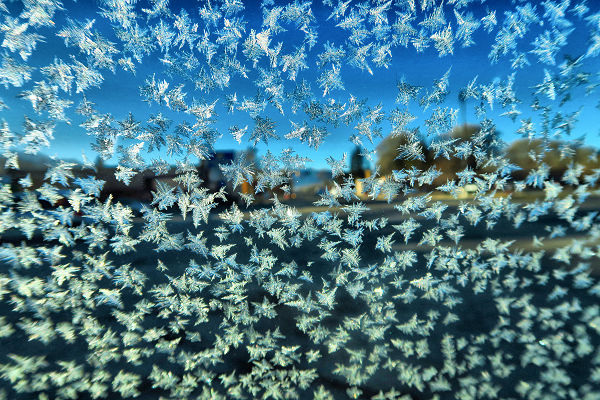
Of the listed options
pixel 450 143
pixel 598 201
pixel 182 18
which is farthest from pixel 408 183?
pixel 182 18

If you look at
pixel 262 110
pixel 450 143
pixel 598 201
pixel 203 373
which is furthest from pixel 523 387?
pixel 262 110

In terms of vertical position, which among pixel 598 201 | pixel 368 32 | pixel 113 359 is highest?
pixel 368 32

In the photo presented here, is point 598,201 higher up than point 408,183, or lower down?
lower down

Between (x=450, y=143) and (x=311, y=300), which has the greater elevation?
(x=450, y=143)

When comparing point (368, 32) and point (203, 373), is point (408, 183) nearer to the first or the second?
point (368, 32)

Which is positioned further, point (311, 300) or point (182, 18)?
point (311, 300)

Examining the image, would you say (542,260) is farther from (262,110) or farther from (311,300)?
(262,110)

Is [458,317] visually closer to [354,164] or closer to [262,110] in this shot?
[354,164]

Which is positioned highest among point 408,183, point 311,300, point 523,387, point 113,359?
point 408,183
